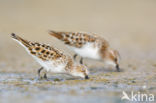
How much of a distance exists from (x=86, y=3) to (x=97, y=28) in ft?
15.9

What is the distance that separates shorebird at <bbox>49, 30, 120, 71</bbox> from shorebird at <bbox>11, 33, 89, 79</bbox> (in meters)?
1.86

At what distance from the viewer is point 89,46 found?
12859 mm

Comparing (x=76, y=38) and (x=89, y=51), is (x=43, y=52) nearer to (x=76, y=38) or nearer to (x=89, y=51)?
(x=76, y=38)

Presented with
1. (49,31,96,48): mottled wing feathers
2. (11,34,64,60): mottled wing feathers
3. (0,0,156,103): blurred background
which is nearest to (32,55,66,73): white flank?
(11,34,64,60): mottled wing feathers

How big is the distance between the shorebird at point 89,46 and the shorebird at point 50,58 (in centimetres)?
186

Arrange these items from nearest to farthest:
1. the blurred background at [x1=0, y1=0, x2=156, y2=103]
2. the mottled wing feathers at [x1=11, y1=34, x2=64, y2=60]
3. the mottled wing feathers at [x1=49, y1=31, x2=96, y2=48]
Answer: the blurred background at [x1=0, y1=0, x2=156, y2=103] < the mottled wing feathers at [x1=11, y1=34, x2=64, y2=60] < the mottled wing feathers at [x1=49, y1=31, x2=96, y2=48]

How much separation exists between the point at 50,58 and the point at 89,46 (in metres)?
2.34

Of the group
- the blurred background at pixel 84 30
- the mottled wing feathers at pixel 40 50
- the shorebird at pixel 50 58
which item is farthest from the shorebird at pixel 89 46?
the mottled wing feathers at pixel 40 50

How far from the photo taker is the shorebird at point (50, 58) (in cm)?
1080

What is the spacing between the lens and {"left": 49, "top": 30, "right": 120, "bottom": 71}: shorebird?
1284 cm

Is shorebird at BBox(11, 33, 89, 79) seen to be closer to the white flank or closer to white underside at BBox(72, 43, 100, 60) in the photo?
the white flank

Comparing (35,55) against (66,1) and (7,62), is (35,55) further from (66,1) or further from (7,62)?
(66,1)

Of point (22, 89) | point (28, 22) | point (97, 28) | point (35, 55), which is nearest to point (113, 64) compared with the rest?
point (35, 55)

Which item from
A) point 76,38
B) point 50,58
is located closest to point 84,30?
point 76,38
